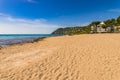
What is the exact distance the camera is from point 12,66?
8.16 meters

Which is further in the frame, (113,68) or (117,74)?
(113,68)

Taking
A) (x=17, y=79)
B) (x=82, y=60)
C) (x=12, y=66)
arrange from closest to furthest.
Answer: (x=17, y=79) → (x=12, y=66) → (x=82, y=60)

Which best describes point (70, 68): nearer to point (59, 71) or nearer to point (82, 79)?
point (59, 71)

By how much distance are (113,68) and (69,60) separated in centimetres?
258

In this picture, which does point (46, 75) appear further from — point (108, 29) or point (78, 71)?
point (108, 29)

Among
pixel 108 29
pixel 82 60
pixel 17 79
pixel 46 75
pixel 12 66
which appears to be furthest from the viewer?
pixel 108 29

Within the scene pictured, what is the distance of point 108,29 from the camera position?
64.2 metres

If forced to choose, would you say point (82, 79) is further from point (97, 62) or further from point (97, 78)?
point (97, 62)

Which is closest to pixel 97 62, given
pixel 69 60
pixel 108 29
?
pixel 69 60

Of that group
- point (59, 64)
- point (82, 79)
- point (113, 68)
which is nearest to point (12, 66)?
point (59, 64)

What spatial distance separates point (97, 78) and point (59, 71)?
5.88 ft

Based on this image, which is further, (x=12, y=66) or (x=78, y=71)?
(x=12, y=66)

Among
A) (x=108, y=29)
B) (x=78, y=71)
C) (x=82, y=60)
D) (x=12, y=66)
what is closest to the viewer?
(x=78, y=71)

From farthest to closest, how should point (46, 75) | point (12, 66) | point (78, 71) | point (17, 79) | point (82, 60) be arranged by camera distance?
1. point (82, 60)
2. point (12, 66)
3. point (78, 71)
4. point (46, 75)
5. point (17, 79)
